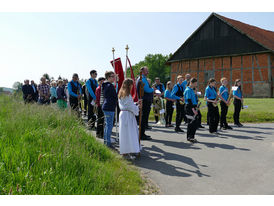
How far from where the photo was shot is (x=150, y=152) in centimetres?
685

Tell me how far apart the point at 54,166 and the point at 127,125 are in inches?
95.3

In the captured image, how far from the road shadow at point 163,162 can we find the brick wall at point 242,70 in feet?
92.0

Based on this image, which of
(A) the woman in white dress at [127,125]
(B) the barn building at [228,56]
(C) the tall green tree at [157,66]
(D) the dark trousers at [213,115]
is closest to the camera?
(A) the woman in white dress at [127,125]

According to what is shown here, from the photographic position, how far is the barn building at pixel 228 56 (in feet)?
102

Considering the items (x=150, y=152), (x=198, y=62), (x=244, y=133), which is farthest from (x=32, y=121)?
(x=198, y=62)

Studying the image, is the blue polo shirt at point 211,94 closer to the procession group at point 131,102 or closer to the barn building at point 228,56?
the procession group at point 131,102

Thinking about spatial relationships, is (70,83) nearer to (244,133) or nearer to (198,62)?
(244,133)

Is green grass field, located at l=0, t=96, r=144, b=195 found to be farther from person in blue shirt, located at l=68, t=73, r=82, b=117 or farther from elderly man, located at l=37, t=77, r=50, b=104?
elderly man, located at l=37, t=77, r=50, b=104

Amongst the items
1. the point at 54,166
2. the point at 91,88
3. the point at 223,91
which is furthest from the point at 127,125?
the point at 223,91

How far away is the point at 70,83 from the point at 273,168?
7.80 meters

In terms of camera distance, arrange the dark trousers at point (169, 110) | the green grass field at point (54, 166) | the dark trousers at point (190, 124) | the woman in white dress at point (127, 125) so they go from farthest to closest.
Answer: the dark trousers at point (169, 110), the dark trousers at point (190, 124), the woman in white dress at point (127, 125), the green grass field at point (54, 166)

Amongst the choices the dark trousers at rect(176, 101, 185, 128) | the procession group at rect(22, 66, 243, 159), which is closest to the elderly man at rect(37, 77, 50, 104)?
the procession group at rect(22, 66, 243, 159)

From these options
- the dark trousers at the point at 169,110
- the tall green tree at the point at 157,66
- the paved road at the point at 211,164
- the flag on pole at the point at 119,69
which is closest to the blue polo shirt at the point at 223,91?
the paved road at the point at 211,164

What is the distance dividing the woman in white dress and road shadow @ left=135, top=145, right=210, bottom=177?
14.2 inches
